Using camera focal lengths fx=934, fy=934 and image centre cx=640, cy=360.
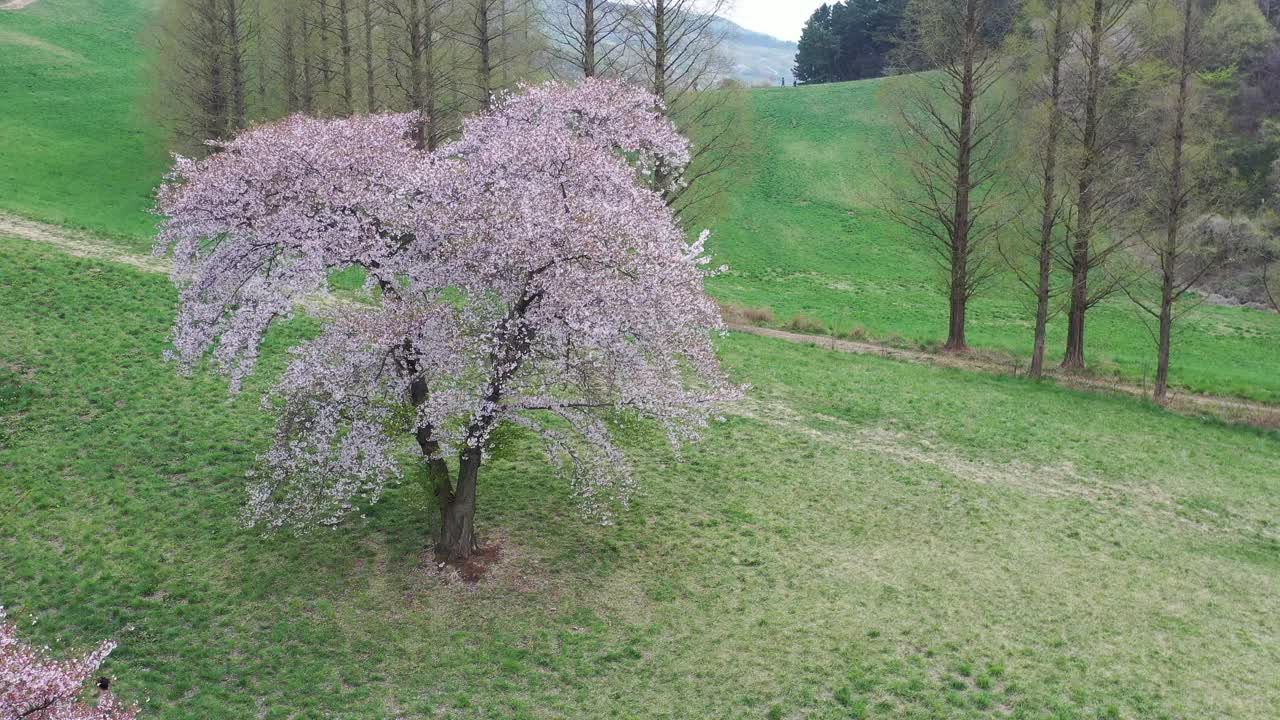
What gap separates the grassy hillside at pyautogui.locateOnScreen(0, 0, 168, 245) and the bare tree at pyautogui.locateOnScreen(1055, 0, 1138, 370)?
34305 millimetres

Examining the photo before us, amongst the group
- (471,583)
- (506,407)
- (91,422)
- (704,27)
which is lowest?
(471,583)

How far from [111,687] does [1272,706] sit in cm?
1785

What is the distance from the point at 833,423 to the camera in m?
26.2

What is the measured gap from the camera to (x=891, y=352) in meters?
34.9

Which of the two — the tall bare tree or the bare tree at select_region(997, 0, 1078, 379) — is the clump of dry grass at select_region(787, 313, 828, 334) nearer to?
the bare tree at select_region(997, 0, 1078, 379)

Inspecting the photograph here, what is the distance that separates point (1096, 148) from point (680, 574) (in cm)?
2226

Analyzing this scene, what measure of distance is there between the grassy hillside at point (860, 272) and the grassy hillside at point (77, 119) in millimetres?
28908

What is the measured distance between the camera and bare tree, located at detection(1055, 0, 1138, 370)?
30.3 m

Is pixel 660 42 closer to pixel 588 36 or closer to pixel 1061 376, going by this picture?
pixel 588 36

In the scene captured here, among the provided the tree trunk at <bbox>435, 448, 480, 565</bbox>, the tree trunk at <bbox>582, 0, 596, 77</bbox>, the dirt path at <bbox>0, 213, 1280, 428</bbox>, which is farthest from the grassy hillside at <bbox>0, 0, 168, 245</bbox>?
the tree trunk at <bbox>435, 448, 480, 565</bbox>

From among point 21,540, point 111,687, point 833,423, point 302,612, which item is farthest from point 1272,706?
point 21,540

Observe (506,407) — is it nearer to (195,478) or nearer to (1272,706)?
(195,478)

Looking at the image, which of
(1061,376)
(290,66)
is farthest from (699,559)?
(290,66)

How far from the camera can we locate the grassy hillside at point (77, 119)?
42594 mm
